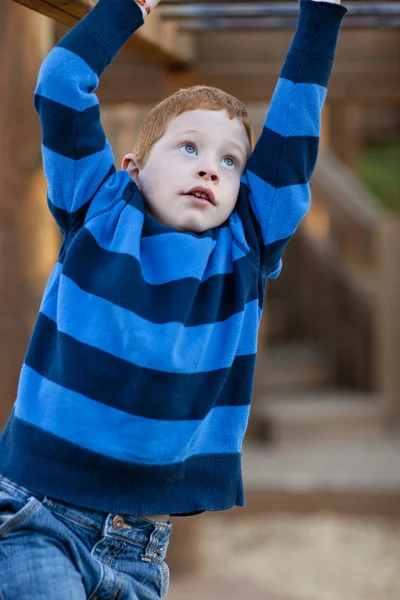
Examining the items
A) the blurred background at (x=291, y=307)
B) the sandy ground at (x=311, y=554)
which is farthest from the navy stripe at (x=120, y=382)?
the sandy ground at (x=311, y=554)

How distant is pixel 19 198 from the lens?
382 cm

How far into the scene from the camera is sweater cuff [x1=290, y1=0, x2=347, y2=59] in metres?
2.10

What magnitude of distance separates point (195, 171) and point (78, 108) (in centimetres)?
25

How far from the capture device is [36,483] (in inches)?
71.6

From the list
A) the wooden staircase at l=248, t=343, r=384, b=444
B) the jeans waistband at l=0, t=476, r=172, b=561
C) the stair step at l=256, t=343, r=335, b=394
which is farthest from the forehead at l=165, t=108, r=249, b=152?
the stair step at l=256, t=343, r=335, b=394

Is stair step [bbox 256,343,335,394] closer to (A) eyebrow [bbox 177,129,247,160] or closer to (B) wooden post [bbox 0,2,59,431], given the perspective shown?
(B) wooden post [bbox 0,2,59,431]

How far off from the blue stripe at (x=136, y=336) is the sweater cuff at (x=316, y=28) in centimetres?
63

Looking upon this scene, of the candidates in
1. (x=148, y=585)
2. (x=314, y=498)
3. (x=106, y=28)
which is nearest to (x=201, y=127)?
(x=106, y=28)

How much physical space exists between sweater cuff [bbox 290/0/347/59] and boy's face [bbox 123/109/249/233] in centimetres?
24

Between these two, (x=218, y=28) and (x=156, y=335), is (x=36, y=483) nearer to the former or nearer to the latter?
(x=156, y=335)

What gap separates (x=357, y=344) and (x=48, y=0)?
6.91 m

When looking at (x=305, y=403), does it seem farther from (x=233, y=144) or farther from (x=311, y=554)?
(x=233, y=144)

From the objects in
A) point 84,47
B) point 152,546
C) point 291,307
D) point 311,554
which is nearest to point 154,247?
point 84,47

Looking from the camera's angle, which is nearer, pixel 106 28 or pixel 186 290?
pixel 186 290
